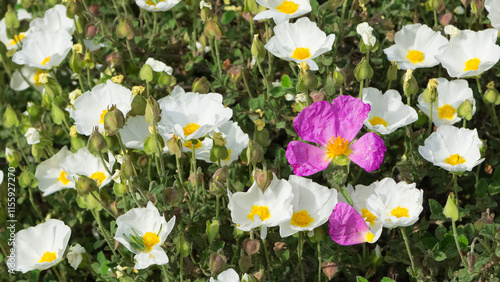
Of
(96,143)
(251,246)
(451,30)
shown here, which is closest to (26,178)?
(96,143)

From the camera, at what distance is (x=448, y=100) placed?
1.88 metres

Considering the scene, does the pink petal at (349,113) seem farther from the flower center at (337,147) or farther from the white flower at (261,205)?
the white flower at (261,205)

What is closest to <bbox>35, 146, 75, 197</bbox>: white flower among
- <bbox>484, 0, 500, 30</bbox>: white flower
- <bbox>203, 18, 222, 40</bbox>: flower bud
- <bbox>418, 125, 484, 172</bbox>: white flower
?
<bbox>203, 18, 222, 40</bbox>: flower bud

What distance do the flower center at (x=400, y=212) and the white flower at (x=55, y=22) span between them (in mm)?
1292

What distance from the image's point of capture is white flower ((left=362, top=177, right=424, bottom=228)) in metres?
1.55

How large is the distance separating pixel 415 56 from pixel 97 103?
976mm

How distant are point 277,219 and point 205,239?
287mm

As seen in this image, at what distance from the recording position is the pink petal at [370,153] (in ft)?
5.24

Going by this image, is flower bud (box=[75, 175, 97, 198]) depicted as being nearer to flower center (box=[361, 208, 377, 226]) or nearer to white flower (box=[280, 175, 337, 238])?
white flower (box=[280, 175, 337, 238])

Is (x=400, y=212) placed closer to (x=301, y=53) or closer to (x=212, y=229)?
(x=212, y=229)

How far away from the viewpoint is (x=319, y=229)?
1551mm

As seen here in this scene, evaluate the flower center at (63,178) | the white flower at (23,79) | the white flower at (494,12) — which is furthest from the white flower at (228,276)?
the white flower at (23,79)

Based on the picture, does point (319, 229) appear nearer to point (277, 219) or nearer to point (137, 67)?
point (277, 219)

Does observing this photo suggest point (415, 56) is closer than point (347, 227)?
No
